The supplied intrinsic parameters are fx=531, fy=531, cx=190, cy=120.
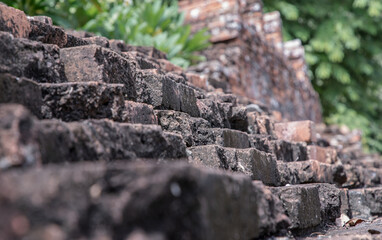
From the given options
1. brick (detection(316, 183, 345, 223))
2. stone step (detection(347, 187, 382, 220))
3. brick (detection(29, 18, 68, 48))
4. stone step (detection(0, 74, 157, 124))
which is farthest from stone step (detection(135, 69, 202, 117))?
stone step (detection(347, 187, 382, 220))

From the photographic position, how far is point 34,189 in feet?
3.51

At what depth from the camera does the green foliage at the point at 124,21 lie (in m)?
6.10

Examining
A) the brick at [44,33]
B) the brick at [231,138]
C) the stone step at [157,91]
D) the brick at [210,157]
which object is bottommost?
the brick at [210,157]

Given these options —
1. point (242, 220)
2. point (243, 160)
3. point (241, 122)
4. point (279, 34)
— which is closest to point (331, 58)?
point (279, 34)

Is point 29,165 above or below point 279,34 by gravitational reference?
below

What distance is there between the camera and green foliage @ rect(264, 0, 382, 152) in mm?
14195

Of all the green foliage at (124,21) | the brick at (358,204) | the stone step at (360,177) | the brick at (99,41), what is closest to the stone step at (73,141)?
the brick at (99,41)

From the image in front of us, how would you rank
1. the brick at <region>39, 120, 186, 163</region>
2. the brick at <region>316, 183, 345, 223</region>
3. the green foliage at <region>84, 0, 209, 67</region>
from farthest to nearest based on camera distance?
the green foliage at <region>84, 0, 209, 67</region>
the brick at <region>316, 183, 345, 223</region>
the brick at <region>39, 120, 186, 163</region>

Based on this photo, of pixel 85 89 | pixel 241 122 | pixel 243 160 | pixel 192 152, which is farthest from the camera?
pixel 241 122

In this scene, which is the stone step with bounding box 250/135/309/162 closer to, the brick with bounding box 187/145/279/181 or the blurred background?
the brick with bounding box 187/145/279/181

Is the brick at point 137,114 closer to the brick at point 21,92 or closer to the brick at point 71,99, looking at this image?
the brick at point 71,99

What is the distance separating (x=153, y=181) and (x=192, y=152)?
→ 1343mm

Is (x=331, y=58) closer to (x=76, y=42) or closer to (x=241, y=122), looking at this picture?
(x=241, y=122)

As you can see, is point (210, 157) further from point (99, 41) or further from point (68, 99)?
point (99, 41)
